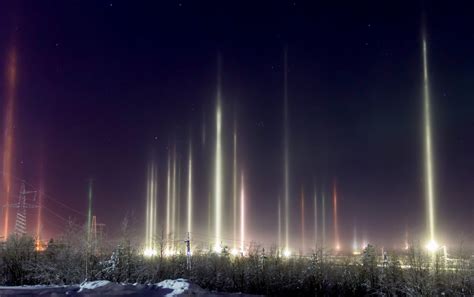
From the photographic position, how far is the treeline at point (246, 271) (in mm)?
27328

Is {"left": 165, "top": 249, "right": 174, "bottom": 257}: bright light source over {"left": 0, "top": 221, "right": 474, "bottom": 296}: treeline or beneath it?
over

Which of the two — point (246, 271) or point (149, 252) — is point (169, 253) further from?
point (246, 271)

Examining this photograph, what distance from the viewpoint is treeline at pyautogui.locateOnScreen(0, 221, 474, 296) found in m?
27.3

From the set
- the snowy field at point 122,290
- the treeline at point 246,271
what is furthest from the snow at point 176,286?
the treeline at point 246,271

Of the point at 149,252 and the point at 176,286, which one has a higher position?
the point at 149,252

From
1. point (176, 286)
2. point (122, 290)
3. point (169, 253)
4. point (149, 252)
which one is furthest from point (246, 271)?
point (122, 290)

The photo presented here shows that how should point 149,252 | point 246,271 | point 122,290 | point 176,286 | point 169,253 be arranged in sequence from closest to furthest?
1. point 122,290
2. point 176,286
3. point 246,271
4. point 169,253
5. point 149,252

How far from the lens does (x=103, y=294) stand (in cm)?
2289

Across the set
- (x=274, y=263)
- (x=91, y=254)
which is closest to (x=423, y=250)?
(x=274, y=263)

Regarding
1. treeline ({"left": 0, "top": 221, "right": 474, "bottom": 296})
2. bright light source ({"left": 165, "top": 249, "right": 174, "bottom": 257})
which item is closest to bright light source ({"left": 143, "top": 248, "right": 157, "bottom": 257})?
bright light source ({"left": 165, "top": 249, "right": 174, "bottom": 257})

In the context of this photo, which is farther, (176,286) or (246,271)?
(246,271)

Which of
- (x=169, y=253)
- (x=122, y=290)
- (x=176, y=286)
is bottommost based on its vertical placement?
(x=122, y=290)

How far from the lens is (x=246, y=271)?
108 feet

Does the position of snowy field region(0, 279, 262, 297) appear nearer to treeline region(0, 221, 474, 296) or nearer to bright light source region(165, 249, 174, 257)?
treeline region(0, 221, 474, 296)
